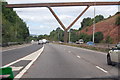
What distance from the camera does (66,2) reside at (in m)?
66.8

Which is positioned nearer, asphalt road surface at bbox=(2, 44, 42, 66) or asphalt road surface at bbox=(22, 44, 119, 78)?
asphalt road surface at bbox=(22, 44, 119, 78)

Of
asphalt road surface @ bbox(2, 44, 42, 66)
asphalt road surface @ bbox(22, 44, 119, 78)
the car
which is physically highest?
the car

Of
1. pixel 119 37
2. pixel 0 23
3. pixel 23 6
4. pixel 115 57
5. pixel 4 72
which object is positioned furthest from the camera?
pixel 119 37

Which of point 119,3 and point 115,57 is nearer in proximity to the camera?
point 115,57

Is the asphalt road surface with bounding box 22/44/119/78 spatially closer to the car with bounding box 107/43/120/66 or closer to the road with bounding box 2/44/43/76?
the car with bounding box 107/43/120/66

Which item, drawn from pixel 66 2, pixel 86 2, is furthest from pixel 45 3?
pixel 86 2

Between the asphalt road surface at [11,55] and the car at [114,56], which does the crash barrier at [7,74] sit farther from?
the asphalt road surface at [11,55]

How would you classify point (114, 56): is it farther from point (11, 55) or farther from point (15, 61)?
point (11, 55)

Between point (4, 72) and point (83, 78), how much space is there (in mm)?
4777

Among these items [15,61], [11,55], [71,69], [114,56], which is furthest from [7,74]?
[11,55]

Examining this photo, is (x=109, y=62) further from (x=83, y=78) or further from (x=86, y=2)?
(x=86, y=2)

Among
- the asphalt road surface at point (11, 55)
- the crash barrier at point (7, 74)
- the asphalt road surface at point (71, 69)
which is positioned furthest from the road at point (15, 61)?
the crash barrier at point (7, 74)

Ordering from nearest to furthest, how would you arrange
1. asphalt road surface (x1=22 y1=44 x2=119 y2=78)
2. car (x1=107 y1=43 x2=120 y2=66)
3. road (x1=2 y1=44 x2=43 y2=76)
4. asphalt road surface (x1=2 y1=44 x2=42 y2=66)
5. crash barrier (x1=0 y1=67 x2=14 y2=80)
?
crash barrier (x1=0 y1=67 x2=14 y2=80) → asphalt road surface (x1=22 y1=44 x2=119 y2=78) → road (x1=2 y1=44 x2=43 y2=76) → car (x1=107 y1=43 x2=120 y2=66) → asphalt road surface (x1=2 y1=44 x2=42 y2=66)

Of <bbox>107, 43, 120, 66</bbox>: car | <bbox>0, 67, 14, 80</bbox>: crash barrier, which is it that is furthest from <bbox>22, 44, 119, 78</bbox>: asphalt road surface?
<bbox>0, 67, 14, 80</bbox>: crash barrier
